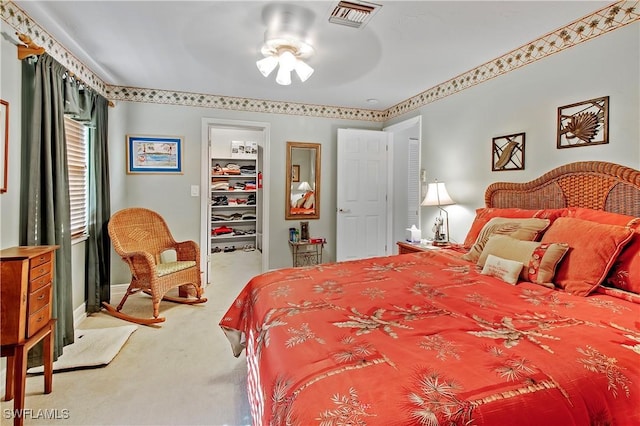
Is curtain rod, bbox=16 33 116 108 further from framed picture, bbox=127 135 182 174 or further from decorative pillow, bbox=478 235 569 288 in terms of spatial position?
decorative pillow, bbox=478 235 569 288

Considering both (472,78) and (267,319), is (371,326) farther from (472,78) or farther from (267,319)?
(472,78)

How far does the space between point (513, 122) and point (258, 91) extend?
276 cm

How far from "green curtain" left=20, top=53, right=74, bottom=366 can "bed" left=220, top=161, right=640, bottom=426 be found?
4.61 feet

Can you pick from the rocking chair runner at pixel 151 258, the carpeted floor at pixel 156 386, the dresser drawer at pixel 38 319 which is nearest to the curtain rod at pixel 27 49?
the dresser drawer at pixel 38 319

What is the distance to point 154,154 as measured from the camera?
4023 mm

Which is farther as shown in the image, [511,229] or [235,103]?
[235,103]

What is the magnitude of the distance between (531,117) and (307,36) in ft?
6.29

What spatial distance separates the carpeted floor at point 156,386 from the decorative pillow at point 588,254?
1.90 meters

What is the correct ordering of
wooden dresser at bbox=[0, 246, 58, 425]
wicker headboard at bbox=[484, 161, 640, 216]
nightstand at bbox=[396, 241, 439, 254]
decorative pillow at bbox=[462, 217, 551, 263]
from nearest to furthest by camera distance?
wooden dresser at bbox=[0, 246, 58, 425]
wicker headboard at bbox=[484, 161, 640, 216]
decorative pillow at bbox=[462, 217, 551, 263]
nightstand at bbox=[396, 241, 439, 254]

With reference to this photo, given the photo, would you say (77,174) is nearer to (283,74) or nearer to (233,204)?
(283,74)

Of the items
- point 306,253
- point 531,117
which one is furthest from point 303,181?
point 531,117

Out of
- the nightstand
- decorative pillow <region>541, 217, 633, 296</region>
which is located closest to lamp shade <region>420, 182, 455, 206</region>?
the nightstand

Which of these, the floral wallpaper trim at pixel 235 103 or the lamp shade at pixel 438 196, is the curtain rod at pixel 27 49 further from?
the lamp shade at pixel 438 196

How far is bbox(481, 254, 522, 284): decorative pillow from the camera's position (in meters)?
1.91
